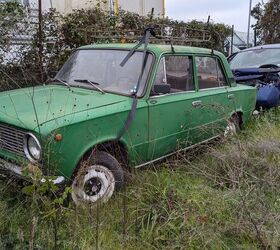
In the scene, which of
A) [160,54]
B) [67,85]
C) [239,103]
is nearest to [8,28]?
[67,85]

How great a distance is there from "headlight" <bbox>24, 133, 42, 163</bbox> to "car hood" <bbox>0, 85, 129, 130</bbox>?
97mm

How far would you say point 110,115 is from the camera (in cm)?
413

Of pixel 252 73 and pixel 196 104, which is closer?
pixel 196 104

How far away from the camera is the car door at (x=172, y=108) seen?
467 centimetres

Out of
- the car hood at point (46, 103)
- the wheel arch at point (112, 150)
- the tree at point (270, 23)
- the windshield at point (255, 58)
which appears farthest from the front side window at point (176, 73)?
the tree at point (270, 23)

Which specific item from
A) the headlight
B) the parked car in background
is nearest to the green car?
the headlight

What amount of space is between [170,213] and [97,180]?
0.86 m

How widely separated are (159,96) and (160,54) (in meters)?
0.52

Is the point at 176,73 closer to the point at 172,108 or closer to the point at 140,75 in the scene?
the point at 172,108

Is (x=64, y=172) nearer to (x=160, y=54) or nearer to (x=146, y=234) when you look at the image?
(x=146, y=234)

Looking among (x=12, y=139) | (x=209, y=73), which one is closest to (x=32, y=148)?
(x=12, y=139)

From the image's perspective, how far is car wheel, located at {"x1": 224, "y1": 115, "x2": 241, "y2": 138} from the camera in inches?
222

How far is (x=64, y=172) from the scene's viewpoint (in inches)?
146

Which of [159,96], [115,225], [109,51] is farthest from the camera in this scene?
[109,51]
